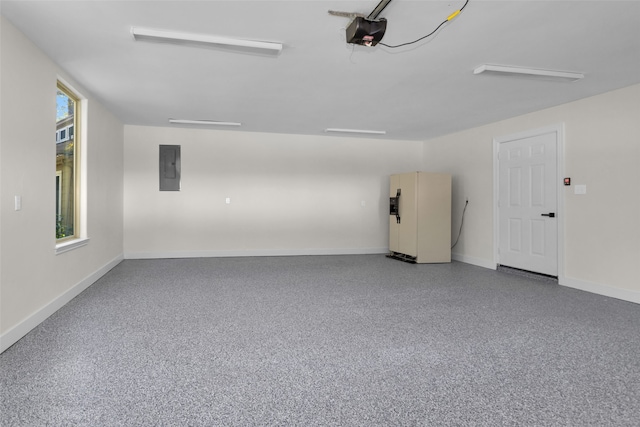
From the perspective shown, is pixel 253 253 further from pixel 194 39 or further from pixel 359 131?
pixel 194 39

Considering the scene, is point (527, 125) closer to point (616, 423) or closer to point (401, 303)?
point (401, 303)

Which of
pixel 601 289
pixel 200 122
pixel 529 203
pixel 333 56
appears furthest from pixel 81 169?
pixel 601 289

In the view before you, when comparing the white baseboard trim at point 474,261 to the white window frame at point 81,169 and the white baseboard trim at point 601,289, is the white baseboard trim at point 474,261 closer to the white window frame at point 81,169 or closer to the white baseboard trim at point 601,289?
the white baseboard trim at point 601,289

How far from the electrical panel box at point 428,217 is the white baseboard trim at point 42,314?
5.22m

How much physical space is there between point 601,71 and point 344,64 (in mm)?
2706

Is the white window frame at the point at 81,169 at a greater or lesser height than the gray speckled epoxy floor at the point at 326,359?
greater

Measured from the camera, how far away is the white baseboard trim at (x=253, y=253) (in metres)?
7.32

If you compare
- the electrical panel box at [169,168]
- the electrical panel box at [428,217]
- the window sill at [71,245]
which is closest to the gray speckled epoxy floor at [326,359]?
the window sill at [71,245]

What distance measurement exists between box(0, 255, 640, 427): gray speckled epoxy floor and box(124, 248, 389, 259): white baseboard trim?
2602 mm

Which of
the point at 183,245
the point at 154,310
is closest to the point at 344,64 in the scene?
the point at 154,310

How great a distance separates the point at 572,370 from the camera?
253 cm

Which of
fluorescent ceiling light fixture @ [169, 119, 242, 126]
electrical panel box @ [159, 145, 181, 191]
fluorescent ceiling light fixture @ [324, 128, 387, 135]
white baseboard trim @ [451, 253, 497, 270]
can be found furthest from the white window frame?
white baseboard trim @ [451, 253, 497, 270]

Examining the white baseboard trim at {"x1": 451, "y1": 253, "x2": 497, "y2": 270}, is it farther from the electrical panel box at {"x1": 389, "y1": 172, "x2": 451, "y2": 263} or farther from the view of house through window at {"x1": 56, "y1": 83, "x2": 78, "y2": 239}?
the view of house through window at {"x1": 56, "y1": 83, "x2": 78, "y2": 239}

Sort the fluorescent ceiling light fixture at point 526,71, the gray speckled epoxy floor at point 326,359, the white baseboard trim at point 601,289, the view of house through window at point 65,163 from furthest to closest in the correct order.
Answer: the white baseboard trim at point 601,289 → the view of house through window at point 65,163 → the fluorescent ceiling light fixture at point 526,71 → the gray speckled epoxy floor at point 326,359
